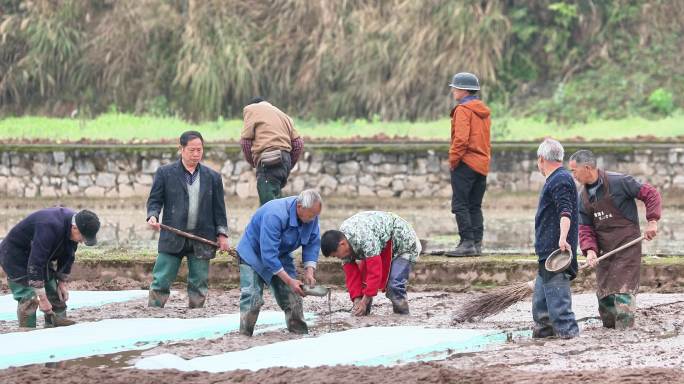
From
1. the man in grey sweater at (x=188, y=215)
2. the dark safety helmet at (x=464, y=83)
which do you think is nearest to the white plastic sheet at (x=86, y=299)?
the man in grey sweater at (x=188, y=215)

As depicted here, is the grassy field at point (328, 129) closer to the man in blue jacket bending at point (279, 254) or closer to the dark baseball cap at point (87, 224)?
the man in blue jacket bending at point (279, 254)

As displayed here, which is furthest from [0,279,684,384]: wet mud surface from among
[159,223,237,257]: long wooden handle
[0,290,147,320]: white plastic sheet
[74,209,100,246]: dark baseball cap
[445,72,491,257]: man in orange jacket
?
[445,72,491,257]: man in orange jacket

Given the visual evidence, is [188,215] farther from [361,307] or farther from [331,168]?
[331,168]

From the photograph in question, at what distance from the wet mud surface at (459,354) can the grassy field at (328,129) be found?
1183 centimetres

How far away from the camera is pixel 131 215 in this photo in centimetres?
2280

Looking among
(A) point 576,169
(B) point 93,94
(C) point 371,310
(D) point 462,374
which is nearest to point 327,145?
(B) point 93,94

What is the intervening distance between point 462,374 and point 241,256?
8.79 ft

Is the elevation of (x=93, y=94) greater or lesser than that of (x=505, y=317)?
greater

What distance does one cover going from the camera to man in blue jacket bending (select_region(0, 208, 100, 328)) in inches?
476

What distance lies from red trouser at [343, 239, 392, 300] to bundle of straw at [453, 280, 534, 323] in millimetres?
671

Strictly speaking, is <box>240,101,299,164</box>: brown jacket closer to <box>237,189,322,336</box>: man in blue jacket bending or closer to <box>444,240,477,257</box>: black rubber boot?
<box>444,240,477,257</box>: black rubber boot

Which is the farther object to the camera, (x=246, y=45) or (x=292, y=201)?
(x=246, y=45)

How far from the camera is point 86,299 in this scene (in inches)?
551

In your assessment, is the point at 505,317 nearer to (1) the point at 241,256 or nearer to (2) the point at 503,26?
(1) the point at 241,256
